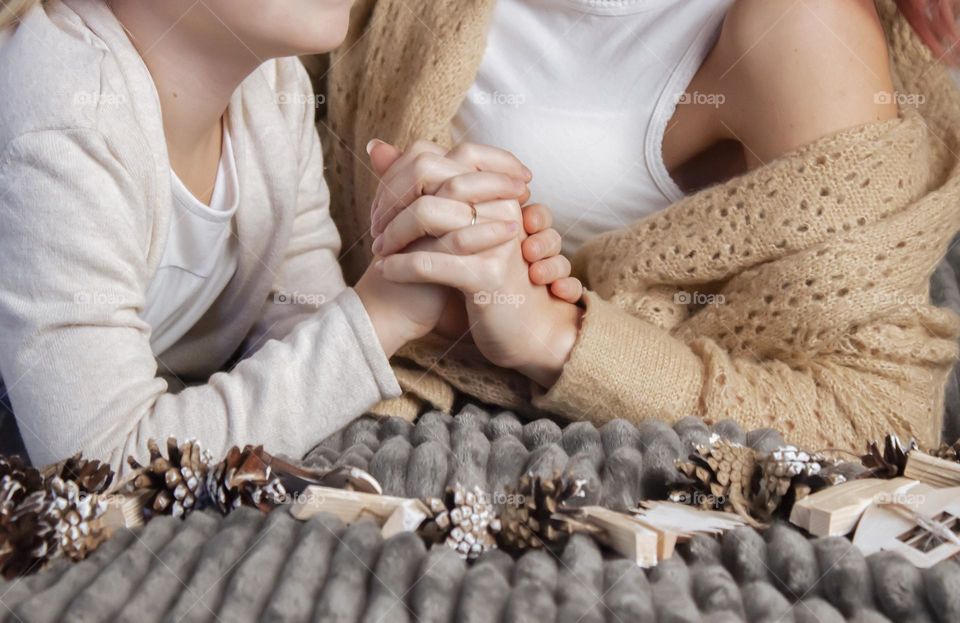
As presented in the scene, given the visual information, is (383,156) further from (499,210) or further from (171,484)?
(171,484)

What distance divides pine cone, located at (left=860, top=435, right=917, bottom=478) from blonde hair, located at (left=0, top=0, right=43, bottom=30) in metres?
0.59

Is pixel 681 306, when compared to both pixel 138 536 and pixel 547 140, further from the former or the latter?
pixel 138 536

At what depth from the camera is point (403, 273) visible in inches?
27.8

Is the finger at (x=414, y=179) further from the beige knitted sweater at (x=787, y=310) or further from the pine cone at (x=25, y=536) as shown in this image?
the pine cone at (x=25, y=536)

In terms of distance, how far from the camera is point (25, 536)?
0.46 metres

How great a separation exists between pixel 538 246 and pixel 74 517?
391 mm

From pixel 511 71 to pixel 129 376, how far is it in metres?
0.45

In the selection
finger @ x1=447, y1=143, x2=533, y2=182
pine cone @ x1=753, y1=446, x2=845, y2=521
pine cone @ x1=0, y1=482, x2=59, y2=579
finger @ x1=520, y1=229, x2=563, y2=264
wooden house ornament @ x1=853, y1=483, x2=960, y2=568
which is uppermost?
finger @ x1=447, y1=143, x2=533, y2=182

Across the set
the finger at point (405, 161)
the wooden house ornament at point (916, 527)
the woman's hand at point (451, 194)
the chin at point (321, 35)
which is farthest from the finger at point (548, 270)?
the wooden house ornament at point (916, 527)

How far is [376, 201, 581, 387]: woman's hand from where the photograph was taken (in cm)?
70

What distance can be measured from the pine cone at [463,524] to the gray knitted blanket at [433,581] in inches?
0.6

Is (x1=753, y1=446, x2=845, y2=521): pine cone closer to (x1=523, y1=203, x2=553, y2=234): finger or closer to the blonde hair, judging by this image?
(x1=523, y1=203, x2=553, y2=234): finger

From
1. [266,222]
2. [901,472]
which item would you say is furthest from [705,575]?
[266,222]

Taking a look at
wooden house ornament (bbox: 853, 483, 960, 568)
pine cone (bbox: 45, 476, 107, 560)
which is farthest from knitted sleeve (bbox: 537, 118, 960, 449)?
pine cone (bbox: 45, 476, 107, 560)
